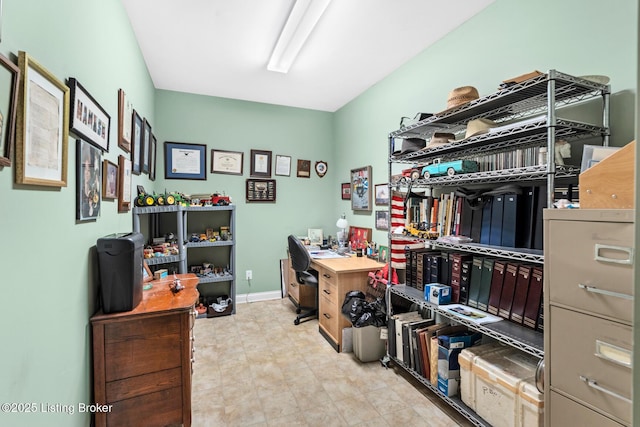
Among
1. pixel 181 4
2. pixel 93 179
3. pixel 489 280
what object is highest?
pixel 181 4

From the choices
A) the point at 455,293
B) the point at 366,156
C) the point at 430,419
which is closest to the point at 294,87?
the point at 366,156

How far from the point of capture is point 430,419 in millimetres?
1853

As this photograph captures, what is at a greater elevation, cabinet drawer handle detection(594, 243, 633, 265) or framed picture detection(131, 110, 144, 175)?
framed picture detection(131, 110, 144, 175)

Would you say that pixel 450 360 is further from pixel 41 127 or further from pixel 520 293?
pixel 41 127

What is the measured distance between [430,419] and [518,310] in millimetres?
864

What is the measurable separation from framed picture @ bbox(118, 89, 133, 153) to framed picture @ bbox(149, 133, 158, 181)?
92 centimetres

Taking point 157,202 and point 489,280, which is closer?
point 489,280

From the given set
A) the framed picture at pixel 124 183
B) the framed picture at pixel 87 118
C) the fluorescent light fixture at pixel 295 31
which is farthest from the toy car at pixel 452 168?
the framed picture at pixel 124 183

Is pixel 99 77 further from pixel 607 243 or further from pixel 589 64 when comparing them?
pixel 589 64

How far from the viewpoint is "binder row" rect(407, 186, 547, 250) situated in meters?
A: 1.62

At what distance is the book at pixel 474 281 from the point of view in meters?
1.91

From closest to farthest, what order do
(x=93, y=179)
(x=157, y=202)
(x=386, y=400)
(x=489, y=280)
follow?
(x=93, y=179)
(x=489, y=280)
(x=386, y=400)
(x=157, y=202)

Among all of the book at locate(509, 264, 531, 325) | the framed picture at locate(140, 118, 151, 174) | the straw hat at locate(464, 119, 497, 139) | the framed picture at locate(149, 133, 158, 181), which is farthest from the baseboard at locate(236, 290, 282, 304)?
the straw hat at locate(464, 119, 497, 139)

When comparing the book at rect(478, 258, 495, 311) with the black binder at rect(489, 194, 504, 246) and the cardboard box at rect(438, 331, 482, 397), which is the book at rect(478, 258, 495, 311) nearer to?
the black binder at rect(489, 194, 504, 246)
